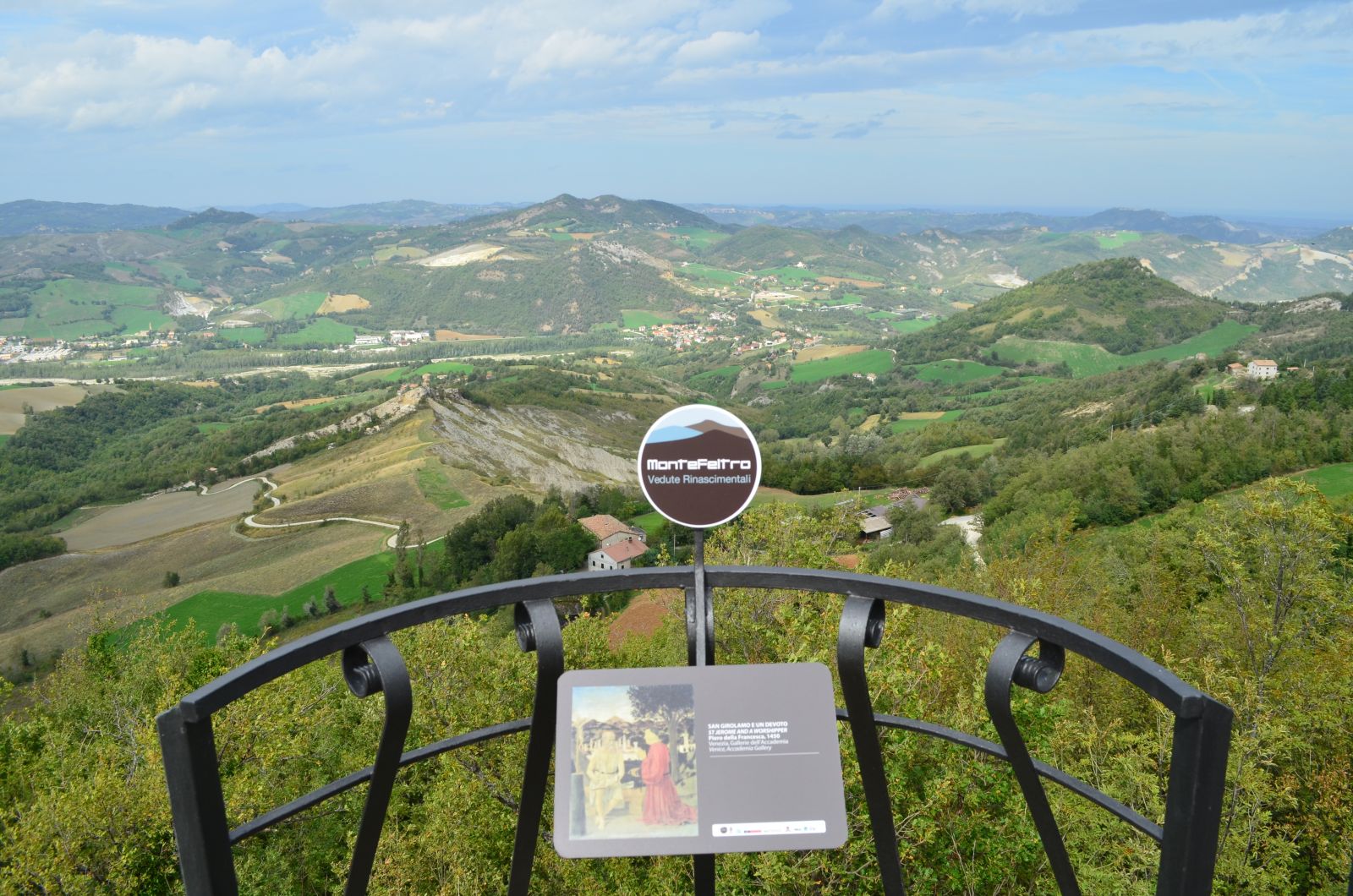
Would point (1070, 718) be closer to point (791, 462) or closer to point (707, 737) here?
point (707, 737)

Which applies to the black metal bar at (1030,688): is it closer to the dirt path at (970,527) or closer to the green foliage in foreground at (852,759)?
the green foliage in foreground at (852,759)

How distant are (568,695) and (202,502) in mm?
109793

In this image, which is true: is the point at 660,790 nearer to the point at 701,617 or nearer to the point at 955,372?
the point at 701,617

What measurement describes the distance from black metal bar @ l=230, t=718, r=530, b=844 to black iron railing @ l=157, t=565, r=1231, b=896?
1cm

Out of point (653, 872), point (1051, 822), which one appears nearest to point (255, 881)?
point (653, 872)

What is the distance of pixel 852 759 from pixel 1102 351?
18157 centimetres

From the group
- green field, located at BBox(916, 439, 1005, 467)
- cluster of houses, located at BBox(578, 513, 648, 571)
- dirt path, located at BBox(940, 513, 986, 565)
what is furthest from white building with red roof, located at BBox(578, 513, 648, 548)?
green field, located at BBox(916, 439, 1005, 467)

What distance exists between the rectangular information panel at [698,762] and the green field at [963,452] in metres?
85.7

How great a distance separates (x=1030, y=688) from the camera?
110 inches

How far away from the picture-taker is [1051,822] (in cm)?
311

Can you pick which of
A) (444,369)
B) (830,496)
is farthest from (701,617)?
(444,369)

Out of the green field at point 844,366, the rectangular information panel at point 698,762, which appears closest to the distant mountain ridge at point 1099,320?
the green field at point 844,366

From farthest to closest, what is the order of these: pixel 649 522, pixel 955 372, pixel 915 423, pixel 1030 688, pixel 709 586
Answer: pixel 955 372 → pixel 915 423 → pixel 649 522 → pixel 709 586 → pixel 1030 688

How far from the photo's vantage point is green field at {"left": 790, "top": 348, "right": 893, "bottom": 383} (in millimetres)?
171500
